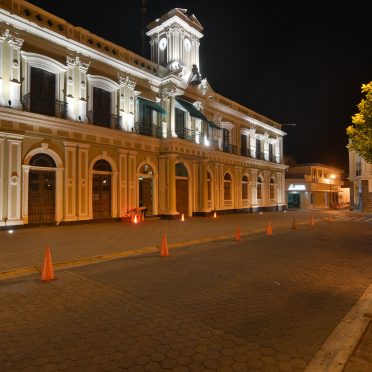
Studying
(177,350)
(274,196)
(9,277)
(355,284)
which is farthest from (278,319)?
(274,196)

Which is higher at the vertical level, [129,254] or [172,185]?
[172,185]

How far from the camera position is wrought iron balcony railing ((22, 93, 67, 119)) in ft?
49.4

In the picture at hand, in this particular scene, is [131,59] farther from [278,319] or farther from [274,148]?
[274,148]

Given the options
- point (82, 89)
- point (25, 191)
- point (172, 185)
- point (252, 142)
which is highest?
point (82, 89)

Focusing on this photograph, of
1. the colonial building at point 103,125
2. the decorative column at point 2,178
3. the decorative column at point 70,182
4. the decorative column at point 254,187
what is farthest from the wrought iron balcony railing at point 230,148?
the decorative column at point 2,178

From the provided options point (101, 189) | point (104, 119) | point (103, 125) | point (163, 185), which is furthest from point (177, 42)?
point (101, 189)

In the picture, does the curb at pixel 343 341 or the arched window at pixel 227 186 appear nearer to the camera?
the curb at pixel 343 341

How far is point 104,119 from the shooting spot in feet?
61.6

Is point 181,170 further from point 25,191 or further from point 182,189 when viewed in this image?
point 25,191

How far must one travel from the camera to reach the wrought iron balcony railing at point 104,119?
17858 millimetres

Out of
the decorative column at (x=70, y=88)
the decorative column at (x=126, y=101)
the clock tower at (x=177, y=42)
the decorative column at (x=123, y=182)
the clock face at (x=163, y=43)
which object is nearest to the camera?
the decorative column at (x=70, y=88)

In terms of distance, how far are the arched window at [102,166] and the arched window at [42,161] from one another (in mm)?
2542

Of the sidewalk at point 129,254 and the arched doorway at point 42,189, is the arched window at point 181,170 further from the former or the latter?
the arched doorway at point 42,189

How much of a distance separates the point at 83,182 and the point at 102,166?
1778 millimetres
